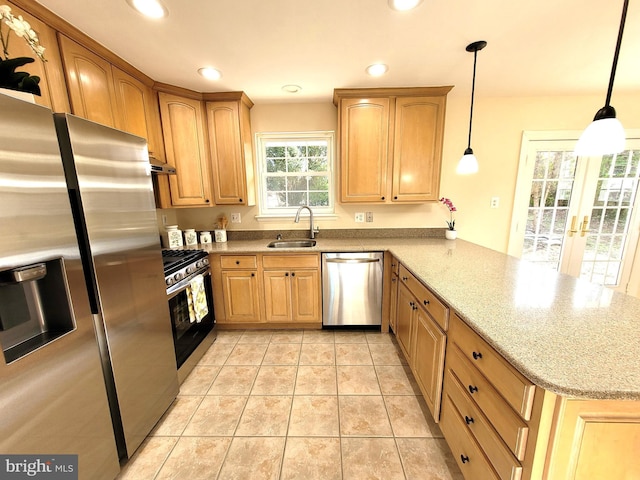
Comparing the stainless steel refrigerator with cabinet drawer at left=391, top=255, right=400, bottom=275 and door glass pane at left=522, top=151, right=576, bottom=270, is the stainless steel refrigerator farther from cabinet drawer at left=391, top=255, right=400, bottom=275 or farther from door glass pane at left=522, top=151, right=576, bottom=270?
door glass pane at left=522, top=151, right=576, bottom=270

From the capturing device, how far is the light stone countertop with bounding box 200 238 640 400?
0.66 m

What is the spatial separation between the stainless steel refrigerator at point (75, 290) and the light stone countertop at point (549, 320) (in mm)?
1609

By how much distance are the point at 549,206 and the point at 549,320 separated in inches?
96.1

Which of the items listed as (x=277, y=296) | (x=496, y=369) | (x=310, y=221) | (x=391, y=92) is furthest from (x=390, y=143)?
(x=496, y=369)

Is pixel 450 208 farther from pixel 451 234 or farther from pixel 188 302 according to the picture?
pixel 188 302

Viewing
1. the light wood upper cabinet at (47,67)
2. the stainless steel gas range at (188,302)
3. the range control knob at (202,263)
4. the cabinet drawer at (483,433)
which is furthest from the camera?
the range control knob at (202,263)

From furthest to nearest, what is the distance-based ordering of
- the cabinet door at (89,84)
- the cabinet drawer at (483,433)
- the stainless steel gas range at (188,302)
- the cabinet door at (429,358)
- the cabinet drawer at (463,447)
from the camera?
the stainless steel gas range at (188,302) → the cabinet door at (89,84) → the cabinet door at (429,358) → the cabinet drawer at (463,447) → the cabinet drawer at (483,433)

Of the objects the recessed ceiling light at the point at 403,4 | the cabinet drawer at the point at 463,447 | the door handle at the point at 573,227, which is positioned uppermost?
the recessed ceiling light at the point at 403,4

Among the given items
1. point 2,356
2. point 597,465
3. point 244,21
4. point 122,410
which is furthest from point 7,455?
point 244,21

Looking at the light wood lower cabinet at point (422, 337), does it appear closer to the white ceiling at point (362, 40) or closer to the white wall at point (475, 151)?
the white wall at point (475, 151)

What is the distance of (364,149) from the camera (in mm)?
2395

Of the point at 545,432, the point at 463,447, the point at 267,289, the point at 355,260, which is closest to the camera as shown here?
the point at 545,432

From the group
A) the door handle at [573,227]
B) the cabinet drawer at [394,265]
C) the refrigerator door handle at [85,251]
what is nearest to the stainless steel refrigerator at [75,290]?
the refrigerator door handle at [85,251]

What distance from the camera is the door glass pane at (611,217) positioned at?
2512 mm
